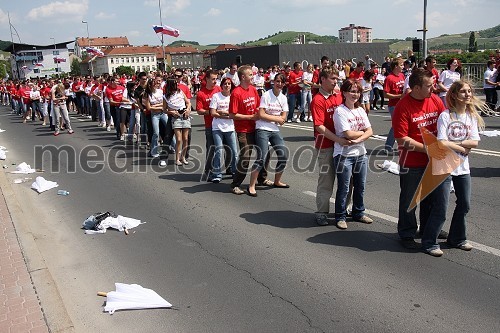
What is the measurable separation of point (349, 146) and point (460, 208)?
1.38 metres

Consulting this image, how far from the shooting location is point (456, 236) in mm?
4988

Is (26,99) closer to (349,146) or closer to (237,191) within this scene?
(237,191)

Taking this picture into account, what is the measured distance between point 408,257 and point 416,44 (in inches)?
809

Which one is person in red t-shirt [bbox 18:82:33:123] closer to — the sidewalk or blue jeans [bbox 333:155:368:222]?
the sidewalk

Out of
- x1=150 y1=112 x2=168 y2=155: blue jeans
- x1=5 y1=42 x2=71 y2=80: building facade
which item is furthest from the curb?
x1=5 y1=42 x2=71 y2=80: building facade

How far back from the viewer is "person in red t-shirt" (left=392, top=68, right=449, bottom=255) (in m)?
4.71

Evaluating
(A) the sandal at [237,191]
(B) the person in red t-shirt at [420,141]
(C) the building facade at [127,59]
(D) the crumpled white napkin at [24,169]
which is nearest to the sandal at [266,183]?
(A) the sandal at [237,191]

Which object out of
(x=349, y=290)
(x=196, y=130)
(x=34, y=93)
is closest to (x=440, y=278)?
(x=349, y=290)

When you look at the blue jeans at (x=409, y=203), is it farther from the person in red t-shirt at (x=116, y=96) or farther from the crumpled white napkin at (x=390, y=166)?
the person in red t-shirt at (x=116, y=96)

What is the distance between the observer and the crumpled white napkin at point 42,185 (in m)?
8.69

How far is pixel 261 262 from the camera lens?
4988 mm

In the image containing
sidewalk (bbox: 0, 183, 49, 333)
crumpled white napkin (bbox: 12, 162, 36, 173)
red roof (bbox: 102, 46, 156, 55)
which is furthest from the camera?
red roof (bbox: 102, 46, 156, 55)

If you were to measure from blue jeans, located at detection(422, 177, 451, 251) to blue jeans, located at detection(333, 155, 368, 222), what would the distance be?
956mm

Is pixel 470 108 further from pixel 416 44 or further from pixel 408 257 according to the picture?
pixel 416 44
